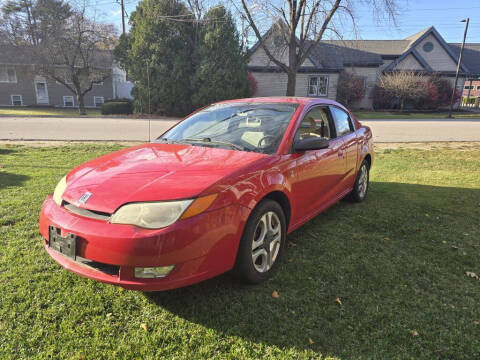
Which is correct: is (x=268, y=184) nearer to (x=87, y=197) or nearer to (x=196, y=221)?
(x=196, y=221)

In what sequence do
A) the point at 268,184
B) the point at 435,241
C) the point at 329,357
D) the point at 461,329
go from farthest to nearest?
the point at 435,241, the point at 268,184, the point at 461,329, the point at 329,357

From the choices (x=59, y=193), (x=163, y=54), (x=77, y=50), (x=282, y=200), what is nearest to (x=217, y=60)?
(x=163, y=54)

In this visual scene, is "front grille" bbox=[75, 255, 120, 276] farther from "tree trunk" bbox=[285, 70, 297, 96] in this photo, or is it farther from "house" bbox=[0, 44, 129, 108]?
"house" bbox=[0, 44, 129, 108]

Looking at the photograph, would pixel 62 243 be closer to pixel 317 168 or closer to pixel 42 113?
pixel 317 168

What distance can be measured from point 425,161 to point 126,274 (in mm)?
7991

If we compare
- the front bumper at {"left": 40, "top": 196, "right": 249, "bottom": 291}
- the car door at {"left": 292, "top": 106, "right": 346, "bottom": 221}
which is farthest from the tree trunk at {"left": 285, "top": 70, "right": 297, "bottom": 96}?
the front bumper at {"left": 40, "top": 196, "right": 249, "bottom": 291}

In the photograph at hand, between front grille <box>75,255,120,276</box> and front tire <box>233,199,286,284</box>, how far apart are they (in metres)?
0.88

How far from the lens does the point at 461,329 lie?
2285 mm

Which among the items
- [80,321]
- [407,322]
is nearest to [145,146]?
[80,321]

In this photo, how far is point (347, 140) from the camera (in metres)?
4.21

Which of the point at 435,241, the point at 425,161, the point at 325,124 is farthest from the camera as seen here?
the point at 425,161

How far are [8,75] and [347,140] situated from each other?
118ft

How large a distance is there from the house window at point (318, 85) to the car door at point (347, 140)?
25584 mm

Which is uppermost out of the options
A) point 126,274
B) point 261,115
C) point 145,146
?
point 261,115
